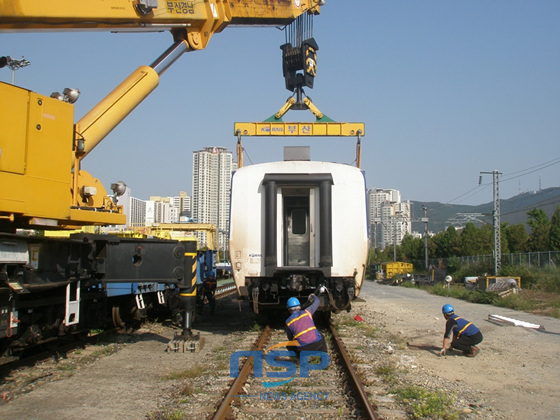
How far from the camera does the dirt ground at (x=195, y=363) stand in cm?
591

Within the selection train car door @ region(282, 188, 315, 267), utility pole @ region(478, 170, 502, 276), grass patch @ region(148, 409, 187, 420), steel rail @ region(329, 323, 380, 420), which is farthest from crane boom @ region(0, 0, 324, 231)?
utility pole @ region(478, 170, 502, 276)

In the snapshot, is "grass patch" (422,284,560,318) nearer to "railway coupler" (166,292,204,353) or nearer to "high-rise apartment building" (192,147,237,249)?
"railway coupler" (166,292,204,353)

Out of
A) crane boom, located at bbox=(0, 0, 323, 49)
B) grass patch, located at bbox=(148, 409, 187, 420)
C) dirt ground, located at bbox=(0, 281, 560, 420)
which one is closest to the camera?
grass patch, located at bbox=(148, 409, 187, 420)

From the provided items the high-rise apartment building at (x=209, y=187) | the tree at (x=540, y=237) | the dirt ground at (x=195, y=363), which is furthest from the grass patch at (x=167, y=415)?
the high-rise apartment building at (x=209, y=187)

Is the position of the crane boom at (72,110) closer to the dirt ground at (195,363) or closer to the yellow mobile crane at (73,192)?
the yellow mobile crane at (73,192)

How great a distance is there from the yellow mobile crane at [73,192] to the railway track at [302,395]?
246 centimetres

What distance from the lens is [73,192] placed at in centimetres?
773

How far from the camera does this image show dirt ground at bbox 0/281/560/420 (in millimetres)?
5914

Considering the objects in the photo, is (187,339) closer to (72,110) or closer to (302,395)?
(302,395)

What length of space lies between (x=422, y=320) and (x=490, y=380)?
7388 mm

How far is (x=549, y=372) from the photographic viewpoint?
8000mm

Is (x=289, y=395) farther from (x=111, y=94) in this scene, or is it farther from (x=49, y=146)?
(x=111, y=94)

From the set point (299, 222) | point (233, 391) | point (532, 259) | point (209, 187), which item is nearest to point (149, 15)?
point (299, 222)

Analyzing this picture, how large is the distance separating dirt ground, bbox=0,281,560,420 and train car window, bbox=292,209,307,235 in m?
2.75
